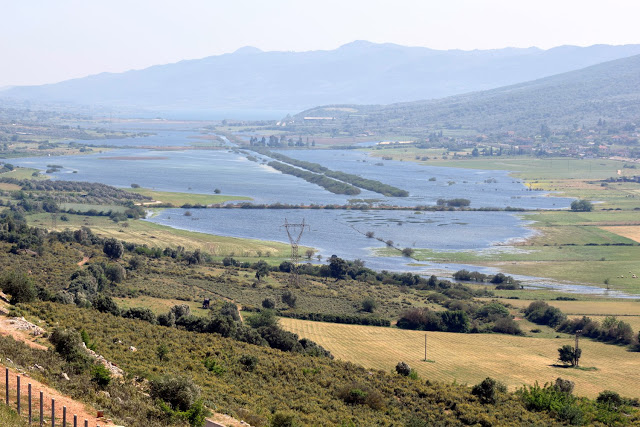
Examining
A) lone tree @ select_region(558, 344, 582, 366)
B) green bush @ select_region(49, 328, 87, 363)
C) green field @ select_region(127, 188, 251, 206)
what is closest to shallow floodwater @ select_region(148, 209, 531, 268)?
green field @ select_region(127, 188, 251, 206)

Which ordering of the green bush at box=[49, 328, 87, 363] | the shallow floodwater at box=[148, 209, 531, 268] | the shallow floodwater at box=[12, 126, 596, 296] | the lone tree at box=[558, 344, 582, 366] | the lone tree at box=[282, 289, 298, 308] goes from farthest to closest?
the shallow floodwater at box=[12, 126, 596, 296], the shallow floodwater at box=[148, 209, 531, 268], the lone tree at box=[282, 289, 298, 308], the lone tree at box=[558, 344, 582, 366], the green bush at box=[49, 328, 87, 363]

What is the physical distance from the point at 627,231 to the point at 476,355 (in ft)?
161

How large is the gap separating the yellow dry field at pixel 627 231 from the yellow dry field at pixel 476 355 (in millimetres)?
39263

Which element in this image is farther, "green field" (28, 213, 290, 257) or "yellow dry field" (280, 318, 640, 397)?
"green field" (28, 213, 290, 257)

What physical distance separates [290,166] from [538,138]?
86.3 meters

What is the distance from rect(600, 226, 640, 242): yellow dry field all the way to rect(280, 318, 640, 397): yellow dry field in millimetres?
39263

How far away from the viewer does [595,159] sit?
154375 mm

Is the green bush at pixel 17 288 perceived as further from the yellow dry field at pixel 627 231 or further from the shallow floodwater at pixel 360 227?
the yellow dry field at pixel 627 231

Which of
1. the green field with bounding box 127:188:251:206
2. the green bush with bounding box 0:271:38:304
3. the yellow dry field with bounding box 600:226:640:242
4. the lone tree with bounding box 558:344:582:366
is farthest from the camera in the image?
the green field with bounding box 127:188:251:206

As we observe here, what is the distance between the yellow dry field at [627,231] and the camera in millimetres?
75938

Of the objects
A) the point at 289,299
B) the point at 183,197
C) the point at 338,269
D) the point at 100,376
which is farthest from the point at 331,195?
the point at 100,376

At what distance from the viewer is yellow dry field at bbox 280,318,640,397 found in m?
32.2

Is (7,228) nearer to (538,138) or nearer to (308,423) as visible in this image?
(308,423)

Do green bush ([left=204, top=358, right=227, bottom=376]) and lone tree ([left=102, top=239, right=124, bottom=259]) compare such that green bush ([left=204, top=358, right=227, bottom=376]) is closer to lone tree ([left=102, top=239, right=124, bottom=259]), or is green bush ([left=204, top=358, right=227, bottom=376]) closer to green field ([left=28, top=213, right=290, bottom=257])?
lone tree ([left=102, top=239, right=124, bottom=259])
